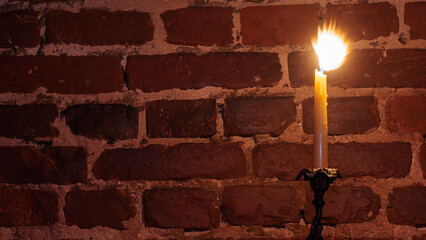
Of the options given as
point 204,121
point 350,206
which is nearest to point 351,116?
point 350,206

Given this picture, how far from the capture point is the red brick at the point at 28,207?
0.75 meters

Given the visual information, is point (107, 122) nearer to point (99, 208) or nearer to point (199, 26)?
point (99, 208)

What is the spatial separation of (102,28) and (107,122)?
22 centimetres

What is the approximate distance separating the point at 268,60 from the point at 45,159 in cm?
56

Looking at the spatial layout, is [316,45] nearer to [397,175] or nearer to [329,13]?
[329,13]

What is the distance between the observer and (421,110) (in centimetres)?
73

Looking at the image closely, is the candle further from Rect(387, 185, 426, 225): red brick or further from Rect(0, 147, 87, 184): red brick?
Rect(0, 147, 87, 184): red brick

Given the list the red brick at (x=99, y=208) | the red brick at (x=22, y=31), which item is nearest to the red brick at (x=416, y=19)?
the red brick at (x=99, y=208)

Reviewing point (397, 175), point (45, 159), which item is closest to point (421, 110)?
point (397, 175)

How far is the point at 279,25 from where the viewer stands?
2.48ft

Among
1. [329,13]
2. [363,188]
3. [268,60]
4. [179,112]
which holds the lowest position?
[363,188]

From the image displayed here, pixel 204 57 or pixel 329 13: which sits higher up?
pixel 329 13

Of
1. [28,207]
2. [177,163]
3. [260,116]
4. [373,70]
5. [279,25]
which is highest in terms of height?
[279,25]

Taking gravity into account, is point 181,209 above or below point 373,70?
below
